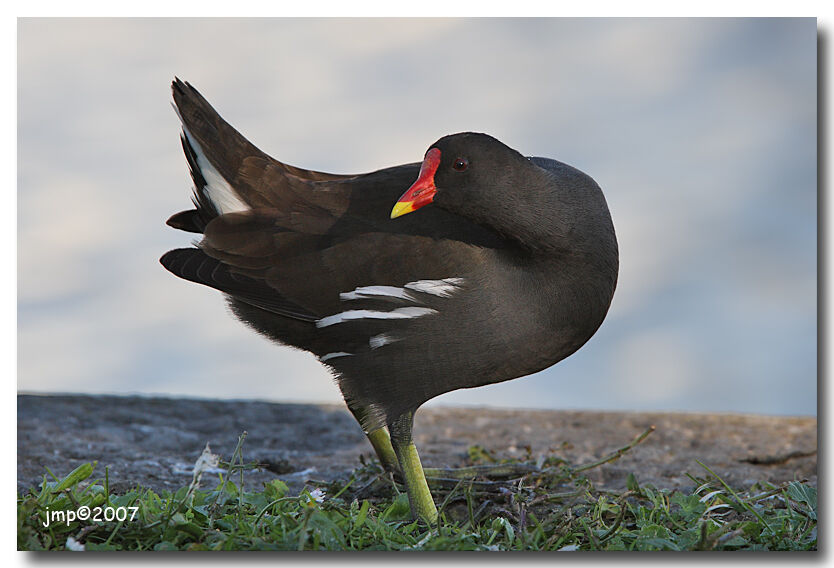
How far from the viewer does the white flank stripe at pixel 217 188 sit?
181 inches

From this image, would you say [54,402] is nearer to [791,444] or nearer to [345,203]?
[345,203]

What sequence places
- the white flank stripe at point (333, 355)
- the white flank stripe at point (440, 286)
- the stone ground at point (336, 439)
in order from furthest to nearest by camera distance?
1. the stone ground at point (336, 439)
2. the white flank stripe at point (333, 355)
3. the white flank stripe at point (440, 286)

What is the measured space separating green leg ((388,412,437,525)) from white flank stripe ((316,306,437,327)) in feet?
1.69

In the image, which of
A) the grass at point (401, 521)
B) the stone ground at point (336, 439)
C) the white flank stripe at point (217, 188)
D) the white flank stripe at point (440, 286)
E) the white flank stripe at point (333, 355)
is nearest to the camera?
the grass at point (401, 521)

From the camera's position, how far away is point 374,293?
4.17 m

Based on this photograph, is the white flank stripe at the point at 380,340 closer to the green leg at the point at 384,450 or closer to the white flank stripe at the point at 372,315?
the white flank stripe at the point at 372,315

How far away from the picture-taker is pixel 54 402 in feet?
22.7

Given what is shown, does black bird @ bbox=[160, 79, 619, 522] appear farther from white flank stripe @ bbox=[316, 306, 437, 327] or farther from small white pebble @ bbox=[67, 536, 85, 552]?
small white pebble @ bbox=[67, 536, 85, 552]

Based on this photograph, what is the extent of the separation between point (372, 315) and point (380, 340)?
0.12 meters

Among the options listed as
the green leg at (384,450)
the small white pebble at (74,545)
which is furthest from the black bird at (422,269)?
the small white pebble at (74,545)

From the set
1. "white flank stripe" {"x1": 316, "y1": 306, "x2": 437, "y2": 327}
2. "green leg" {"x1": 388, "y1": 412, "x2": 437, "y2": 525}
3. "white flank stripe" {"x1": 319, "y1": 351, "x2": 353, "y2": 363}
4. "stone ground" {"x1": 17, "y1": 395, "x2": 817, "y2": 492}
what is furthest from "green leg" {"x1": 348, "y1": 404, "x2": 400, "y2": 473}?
"white flank stripe" {"x1": 316, "y1": 306, "x2": 437, "y2": 327}

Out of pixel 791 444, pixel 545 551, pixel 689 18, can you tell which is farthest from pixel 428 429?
pixel 689 18

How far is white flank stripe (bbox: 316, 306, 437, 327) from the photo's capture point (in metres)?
4.07

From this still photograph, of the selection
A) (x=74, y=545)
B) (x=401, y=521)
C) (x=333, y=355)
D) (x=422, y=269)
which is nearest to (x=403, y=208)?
(x=422, y=269)
